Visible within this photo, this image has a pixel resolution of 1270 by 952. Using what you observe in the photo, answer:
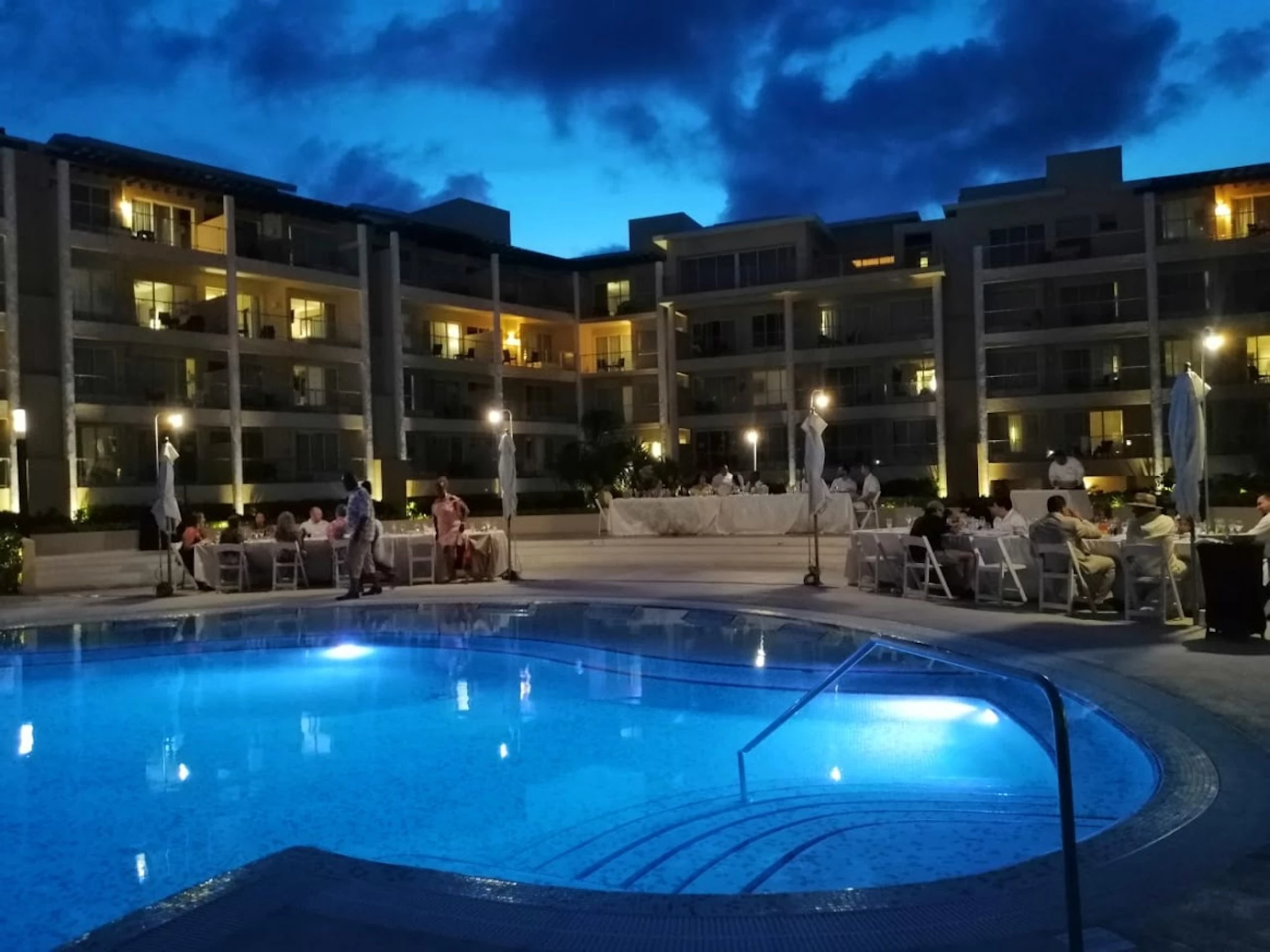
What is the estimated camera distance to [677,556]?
76.5 ft

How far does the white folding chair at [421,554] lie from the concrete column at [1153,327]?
2946cm

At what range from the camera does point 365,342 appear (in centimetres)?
4016

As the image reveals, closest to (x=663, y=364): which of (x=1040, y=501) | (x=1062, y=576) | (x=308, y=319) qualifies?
(x=308, y=319)

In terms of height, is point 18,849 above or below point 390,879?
below

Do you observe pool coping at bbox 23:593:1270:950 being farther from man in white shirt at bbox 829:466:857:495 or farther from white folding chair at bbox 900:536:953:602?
man in white shirt at bbox 829:466:857:495

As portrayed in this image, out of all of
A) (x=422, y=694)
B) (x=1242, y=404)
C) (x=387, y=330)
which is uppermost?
(x=387, y=330)

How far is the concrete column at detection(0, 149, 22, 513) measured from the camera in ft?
99.2

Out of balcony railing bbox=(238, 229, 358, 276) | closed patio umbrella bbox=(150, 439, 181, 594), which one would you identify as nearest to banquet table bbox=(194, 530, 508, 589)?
closed patio umbrella bbox=(150, 439, 181, 594)

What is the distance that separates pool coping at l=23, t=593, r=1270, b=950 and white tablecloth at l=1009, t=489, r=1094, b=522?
1644cm

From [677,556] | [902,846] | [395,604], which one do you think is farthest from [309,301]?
[902,846]

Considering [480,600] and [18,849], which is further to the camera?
[480,600]

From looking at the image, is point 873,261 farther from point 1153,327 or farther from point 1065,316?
point 1153,327

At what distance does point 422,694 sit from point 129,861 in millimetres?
4781

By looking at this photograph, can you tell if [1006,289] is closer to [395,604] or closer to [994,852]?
[395,604]
